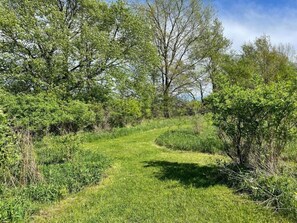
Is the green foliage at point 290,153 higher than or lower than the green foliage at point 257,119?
lower

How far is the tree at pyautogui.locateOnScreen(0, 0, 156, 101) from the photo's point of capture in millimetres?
14344

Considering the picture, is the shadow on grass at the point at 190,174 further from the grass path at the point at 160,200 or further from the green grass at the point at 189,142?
the green grass at the point at 189,142

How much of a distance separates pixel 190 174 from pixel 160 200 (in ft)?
5.30

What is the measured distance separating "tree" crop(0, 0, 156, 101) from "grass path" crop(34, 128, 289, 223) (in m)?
9.84

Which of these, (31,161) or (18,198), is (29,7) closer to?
(31,161)

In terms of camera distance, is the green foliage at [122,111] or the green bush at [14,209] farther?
the green foliage at [122,111]

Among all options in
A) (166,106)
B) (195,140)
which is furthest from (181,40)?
(195,140)

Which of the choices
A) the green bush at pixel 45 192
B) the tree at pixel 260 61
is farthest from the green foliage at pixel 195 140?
the tree at pixel 260 61

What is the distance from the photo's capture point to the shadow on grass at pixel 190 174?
5680 mm

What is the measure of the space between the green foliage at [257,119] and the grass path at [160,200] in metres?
0.96

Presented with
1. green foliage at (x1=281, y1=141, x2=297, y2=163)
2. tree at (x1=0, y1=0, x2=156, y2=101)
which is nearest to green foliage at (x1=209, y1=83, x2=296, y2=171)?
green foliage at (x1=281, y1=141, x2=297, y2=163)

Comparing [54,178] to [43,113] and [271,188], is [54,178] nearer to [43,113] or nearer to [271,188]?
[271,188]

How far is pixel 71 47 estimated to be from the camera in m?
15.3

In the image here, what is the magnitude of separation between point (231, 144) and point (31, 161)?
439 cm
